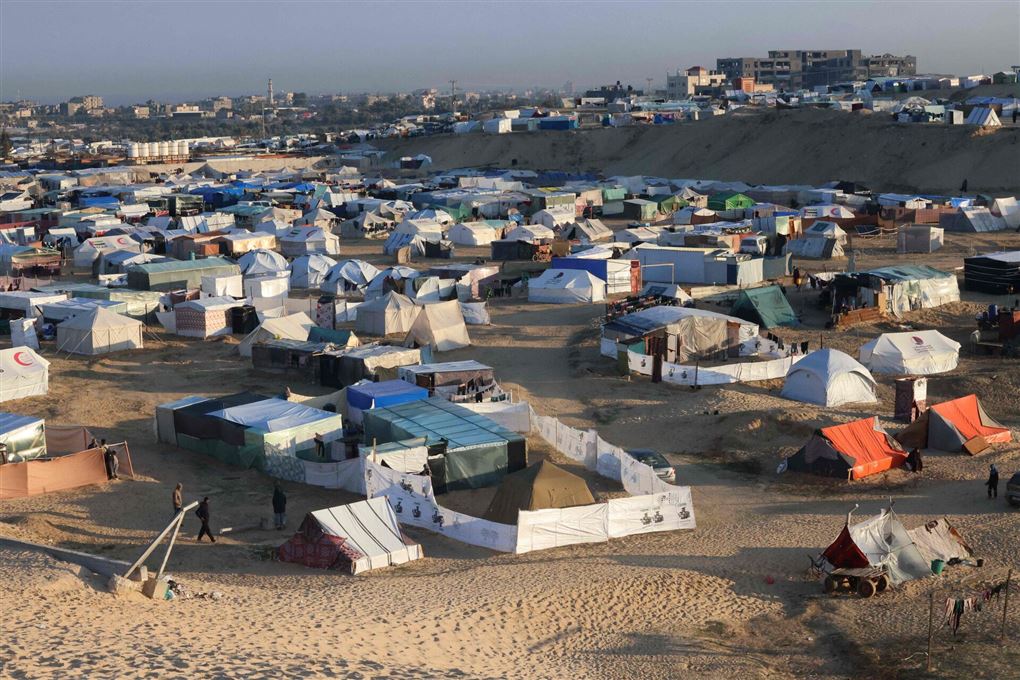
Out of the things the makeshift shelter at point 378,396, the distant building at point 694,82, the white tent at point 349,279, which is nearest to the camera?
the makeshift shelter at point 378,396

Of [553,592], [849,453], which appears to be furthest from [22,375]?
[849,453]

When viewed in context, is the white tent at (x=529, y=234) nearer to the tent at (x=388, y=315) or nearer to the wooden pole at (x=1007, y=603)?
the tent at (x=388, y=315)

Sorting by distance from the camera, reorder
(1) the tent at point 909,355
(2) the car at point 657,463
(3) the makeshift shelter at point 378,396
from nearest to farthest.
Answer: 1. (2) the car at point 657,463
2. (3) the makeshift shelter at point 378,396
3. (1) the tent at point 909,355

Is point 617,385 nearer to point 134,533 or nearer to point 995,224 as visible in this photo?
point 134,533

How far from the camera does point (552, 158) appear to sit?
8400 centimetres

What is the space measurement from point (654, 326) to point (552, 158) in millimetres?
59249

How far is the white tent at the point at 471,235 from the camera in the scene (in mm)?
46312

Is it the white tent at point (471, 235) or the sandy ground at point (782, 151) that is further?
the sandy ground at point (782, 151)

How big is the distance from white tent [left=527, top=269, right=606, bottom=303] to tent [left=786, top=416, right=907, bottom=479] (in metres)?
14.3

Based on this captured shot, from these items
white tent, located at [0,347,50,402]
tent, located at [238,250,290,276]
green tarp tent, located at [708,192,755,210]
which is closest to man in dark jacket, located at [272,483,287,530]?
white tent, located at [0,347,50,402]

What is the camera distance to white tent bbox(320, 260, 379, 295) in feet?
119

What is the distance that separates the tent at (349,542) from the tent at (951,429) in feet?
30.8

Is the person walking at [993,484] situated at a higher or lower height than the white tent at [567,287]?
lower

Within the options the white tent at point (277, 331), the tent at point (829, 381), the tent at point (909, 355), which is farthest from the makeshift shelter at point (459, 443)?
the tent at point (909, 355)
